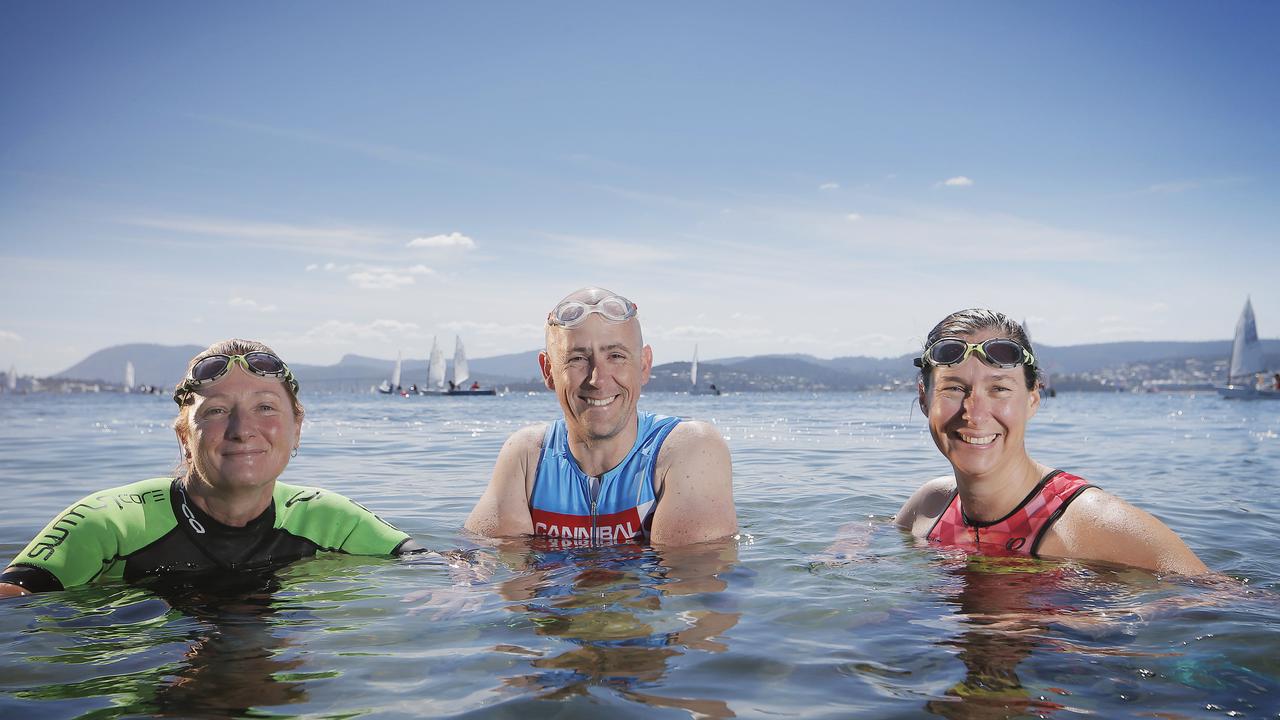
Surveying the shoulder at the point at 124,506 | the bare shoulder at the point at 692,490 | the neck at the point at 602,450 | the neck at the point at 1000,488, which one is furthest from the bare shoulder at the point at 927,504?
the shoulder at the point at 124,506

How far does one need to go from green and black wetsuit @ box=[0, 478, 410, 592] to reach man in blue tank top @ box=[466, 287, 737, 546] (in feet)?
3.25

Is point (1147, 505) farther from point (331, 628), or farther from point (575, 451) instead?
point (331, 628)

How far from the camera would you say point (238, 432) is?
14.9 ft

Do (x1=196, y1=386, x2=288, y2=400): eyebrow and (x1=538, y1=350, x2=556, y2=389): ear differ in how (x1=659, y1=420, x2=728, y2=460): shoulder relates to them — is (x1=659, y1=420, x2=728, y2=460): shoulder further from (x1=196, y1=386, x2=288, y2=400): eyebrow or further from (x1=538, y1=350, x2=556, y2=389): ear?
(x1=196, y1=386, x2=288, y2=400): eyebrow

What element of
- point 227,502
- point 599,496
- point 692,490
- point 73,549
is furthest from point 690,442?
point 73,549

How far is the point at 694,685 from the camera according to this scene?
11.3 ft

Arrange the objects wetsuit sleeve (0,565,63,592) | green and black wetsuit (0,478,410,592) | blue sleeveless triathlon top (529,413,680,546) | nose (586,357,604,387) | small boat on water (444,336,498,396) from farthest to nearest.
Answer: small boat on water (444,336,498,396) < blue sleeveless triathlon top (529,413,680,546) < nose (586,357,604,387) < green and black wetsuit (0,478,410,592) < wetsuit sleeve (0,565,63,592)

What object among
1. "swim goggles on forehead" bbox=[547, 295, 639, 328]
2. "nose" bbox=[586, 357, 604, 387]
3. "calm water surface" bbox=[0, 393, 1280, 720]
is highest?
"swim goggles on forehead" bbox=[547, 295, 639, 328]

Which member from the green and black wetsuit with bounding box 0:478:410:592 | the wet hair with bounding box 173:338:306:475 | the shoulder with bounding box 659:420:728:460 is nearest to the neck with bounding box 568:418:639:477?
the shoulder with bounding box 659:420:728:460

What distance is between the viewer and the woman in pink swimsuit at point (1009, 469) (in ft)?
15.7

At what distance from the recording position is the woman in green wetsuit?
4562 millimetres

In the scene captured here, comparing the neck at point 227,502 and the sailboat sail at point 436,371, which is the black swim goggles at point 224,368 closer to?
the neck at point 227,502

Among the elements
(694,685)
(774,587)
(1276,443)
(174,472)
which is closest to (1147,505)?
(774,587)

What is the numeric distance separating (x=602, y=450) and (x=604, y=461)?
0.30ft
